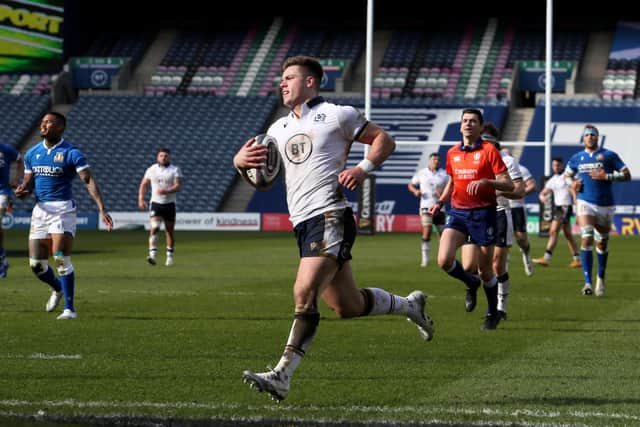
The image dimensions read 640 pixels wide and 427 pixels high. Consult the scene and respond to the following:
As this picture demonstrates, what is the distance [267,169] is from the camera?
732cm

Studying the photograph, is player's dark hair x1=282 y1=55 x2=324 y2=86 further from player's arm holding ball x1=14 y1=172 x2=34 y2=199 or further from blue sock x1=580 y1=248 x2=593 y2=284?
blue sock x1=580 y1=248 x2=593 y2=284

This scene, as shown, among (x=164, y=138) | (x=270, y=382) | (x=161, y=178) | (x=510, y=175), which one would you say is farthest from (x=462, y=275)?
(x=164, y=138)

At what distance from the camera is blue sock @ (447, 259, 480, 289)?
12709 mm

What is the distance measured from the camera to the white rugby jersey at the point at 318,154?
24.5ft

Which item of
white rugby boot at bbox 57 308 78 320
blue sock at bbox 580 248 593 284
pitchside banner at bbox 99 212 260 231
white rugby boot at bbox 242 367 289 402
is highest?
→ white rugby boot at bbox 242 367 289 402

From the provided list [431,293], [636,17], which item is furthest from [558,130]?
[431,293]

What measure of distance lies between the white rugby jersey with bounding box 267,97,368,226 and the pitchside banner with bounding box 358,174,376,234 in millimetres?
29541

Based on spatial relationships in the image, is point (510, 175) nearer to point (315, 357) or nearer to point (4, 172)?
point (315, 357)

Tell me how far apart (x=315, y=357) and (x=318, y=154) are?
106 inches

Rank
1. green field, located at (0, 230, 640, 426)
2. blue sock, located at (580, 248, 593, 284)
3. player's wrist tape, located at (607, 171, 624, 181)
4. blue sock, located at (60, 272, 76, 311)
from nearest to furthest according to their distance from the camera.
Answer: green field, located at (0, 230, 640, 426), blue sock, located at (60, 272, 76, 311), player's wrist tape, located at (607, 171, 624, 181), blue sock, located at (580, 248, 593, 284)

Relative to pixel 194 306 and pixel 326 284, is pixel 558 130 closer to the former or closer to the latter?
pixel 194 306

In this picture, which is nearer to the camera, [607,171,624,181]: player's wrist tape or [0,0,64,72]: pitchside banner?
[607,171,624,181]: player's wrist tape

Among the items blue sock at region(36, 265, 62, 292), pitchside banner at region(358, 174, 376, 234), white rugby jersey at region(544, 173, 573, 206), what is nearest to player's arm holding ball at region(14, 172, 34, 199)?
blue sock at region(36, 265, 62, 292)

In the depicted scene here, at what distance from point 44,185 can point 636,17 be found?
153 feet
